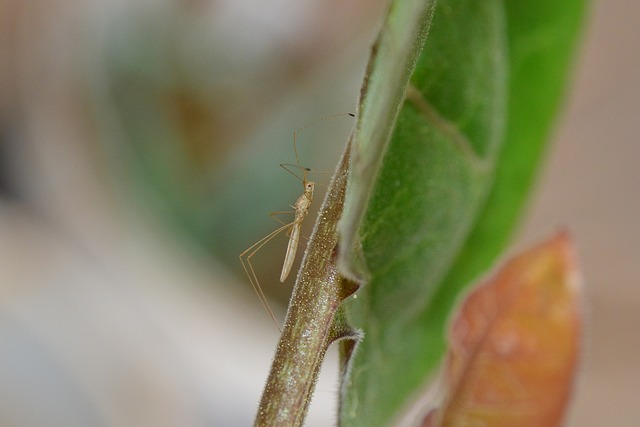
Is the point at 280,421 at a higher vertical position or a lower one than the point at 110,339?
lower

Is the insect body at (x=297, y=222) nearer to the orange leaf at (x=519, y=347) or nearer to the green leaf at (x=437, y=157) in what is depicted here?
the green leaf at (x=437, y=157)

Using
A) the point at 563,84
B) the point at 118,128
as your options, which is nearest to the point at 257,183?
the point at 118,128

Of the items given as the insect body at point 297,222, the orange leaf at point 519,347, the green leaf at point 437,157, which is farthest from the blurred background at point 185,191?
the orange leaf at point 519,347

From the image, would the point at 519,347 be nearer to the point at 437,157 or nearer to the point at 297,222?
the point at 437,157

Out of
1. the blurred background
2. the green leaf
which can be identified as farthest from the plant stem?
the blurred background

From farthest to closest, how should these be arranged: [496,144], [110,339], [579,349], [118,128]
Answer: [118,128] → [110,339] → [496,144] → [579,349]

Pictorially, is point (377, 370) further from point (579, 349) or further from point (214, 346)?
point (214, 346)

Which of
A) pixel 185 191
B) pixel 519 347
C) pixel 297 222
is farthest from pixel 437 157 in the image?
pixel 185 191
